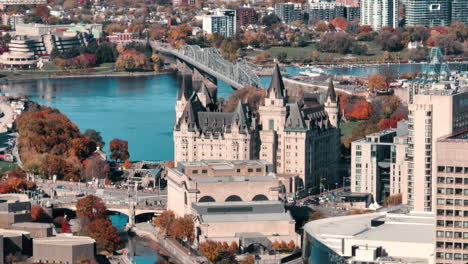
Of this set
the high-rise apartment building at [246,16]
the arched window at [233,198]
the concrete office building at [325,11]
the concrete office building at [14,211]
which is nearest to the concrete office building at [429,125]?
the arched window at [233,198]

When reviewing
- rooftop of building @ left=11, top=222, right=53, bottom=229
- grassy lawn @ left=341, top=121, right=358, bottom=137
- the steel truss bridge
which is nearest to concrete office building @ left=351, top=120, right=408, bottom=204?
rooftop of building @ left=11, top=222, right=53, bottom=229

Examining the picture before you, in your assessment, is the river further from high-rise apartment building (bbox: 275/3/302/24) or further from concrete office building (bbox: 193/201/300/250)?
high-rise apartment building (bbox: 275/3/302/24)

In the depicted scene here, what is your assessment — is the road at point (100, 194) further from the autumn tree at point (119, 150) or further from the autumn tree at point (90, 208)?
the autumn tree at point (119, 150)

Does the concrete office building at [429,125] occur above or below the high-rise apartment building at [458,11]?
above

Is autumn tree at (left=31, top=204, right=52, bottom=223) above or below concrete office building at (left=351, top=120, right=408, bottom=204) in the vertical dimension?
below

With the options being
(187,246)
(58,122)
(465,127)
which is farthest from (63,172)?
(465,127)

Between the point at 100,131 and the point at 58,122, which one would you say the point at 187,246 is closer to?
the point at 58,122

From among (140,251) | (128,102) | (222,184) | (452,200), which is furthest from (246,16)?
(452,200)
